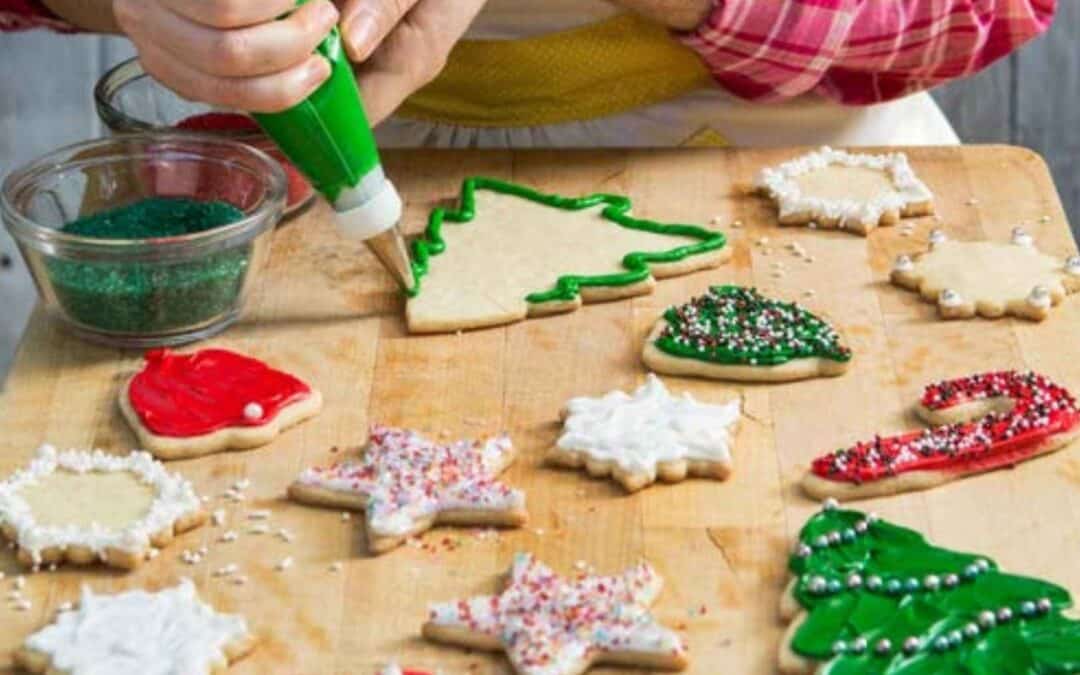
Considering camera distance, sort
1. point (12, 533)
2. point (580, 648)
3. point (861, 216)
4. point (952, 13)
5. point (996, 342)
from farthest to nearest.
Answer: point (952, 13), point (861, 216), point (996, 342), point (12, 533), point (580, 648)

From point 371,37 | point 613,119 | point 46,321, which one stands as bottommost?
point 613,119

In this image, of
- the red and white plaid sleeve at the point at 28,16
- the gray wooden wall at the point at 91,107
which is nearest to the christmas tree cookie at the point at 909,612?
the red and white plaid sleeve at the point at 28,16

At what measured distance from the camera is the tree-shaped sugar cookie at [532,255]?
143cm

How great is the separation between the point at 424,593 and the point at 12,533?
24 cm

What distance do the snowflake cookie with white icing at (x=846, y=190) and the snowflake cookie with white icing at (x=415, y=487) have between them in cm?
39

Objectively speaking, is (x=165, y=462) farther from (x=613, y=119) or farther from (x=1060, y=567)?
(x=613, y=119)

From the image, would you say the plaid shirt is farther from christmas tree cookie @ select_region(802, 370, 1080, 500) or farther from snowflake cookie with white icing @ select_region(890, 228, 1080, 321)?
christmas tree cookie @ select_region(802, 370, 1080, 500)

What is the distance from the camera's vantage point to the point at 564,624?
3.59 feet

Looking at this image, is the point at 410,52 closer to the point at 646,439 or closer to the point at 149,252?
the point at 149,252

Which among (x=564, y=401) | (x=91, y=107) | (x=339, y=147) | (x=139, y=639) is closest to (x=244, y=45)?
(x=339, y=147)

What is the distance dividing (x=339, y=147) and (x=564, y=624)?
37 cm

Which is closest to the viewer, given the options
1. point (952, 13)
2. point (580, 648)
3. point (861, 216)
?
point (580, 648)

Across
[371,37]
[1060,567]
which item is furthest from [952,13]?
[1060,567]

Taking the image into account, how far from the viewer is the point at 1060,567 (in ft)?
3.77
